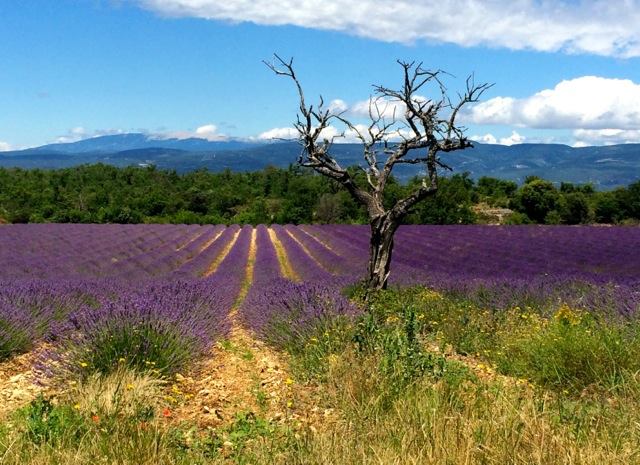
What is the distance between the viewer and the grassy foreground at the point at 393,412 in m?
2.83

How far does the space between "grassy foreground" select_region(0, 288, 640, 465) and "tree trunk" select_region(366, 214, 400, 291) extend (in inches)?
125

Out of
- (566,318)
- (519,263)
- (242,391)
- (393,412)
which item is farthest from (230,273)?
(393,412)

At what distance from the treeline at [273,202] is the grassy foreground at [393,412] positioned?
45.7 m

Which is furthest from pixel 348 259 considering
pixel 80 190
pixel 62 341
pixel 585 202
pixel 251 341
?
pixel 80 190

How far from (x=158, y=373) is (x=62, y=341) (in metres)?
1.73

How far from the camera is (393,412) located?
3.59 m

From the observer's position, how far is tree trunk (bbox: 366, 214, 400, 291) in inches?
353

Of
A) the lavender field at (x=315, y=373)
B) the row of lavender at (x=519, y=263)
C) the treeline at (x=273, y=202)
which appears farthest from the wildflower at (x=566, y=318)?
the treeline at (x=273, y=202)

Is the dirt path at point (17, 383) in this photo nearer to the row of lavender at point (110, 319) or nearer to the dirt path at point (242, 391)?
the row of lavender at point (110, 319)

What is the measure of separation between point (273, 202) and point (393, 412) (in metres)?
67.3

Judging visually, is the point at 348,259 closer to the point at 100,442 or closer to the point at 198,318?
the point at 198,318

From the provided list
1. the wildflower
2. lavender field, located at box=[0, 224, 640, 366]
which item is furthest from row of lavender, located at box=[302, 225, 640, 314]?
the wildflower

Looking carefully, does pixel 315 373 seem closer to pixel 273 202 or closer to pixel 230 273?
pixel 230 273

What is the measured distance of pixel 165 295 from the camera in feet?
24.0
